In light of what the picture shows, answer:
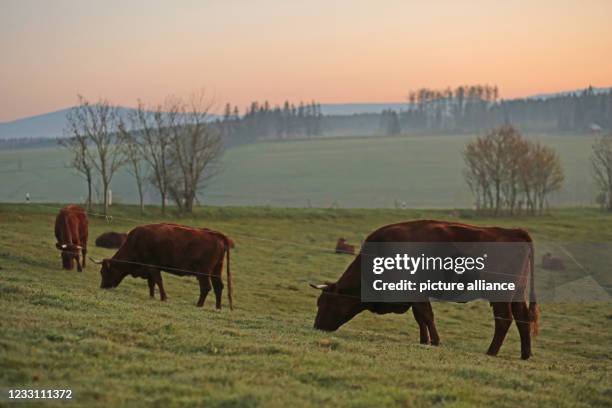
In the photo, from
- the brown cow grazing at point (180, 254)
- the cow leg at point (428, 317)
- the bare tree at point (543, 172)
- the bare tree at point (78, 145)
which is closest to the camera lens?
the cow leg at point (428, 317)

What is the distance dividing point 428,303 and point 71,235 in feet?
43.5

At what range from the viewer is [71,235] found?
77.0ft

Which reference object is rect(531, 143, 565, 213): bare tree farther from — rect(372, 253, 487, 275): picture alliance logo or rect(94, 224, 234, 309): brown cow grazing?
rect(372, 253, 487, 275): picture alliance logo

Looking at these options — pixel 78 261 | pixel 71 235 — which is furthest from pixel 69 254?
pixel 71 235

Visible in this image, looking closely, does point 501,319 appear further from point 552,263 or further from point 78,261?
point 552,263

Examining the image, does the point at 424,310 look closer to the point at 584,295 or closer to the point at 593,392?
the point at 593,392

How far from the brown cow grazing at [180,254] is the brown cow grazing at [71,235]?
418 centimetres

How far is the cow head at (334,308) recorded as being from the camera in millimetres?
15047

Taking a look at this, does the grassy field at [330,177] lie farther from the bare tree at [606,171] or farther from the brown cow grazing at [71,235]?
the brown cow grazing at [71,235]

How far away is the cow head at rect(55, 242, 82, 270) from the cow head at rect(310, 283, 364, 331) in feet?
33.3

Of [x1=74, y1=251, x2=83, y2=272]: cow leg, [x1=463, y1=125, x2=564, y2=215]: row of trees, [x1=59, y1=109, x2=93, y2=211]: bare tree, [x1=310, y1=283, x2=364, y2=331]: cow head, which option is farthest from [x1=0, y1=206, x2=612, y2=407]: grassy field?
[x1=463, y1=125, x2=564, y2=215]: row of trees

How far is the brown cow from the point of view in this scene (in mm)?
14047

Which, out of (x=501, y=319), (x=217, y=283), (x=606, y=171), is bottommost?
(x=606, y=171)

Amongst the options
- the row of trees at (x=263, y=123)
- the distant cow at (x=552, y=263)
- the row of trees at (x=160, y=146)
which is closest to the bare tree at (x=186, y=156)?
the row of trees at (x=160, y=146)
